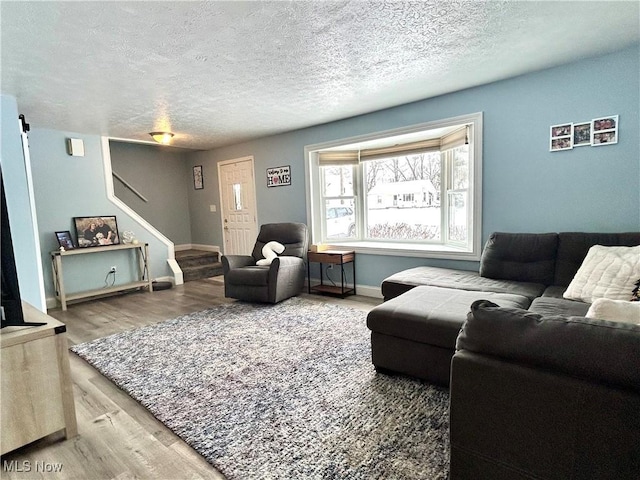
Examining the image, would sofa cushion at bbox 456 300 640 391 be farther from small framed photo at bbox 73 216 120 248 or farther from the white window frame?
small framed photo at bbox 73 216 120 248

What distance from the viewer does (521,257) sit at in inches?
113

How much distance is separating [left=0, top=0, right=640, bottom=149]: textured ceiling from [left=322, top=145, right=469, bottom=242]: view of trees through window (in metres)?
0.92

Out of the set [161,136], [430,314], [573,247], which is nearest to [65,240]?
[161,136]

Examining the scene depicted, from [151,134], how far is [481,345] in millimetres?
5046

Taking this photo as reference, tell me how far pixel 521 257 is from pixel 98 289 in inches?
205

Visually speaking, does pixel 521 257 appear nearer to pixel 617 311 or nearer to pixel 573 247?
pixel 573 247

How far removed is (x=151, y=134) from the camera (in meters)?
4.76

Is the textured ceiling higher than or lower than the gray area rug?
higher

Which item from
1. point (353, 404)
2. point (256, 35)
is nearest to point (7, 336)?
point (353, 404)

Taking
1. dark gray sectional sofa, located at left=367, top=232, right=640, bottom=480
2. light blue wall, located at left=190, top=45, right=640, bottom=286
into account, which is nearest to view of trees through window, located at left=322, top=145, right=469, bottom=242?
light blue wall, located at left=190, top=45, right=640, bottom=286

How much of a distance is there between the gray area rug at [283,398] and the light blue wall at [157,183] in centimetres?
390

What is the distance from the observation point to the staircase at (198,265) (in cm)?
567

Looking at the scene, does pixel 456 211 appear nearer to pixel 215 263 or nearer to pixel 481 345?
pixel 481 345

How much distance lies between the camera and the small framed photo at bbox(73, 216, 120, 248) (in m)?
4.53
